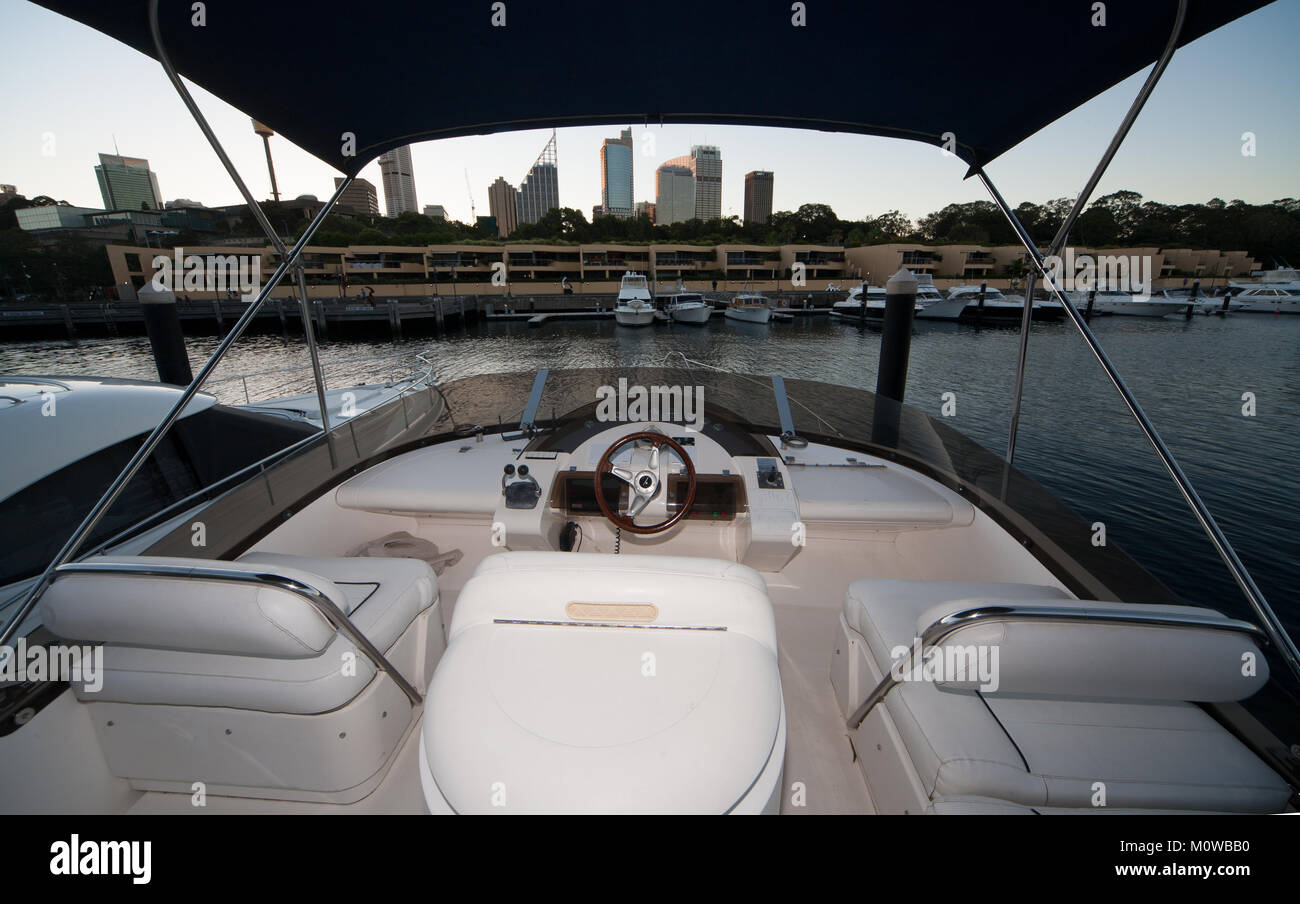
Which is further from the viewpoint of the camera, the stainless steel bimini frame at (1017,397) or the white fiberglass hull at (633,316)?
→ the white fiberglass hull at (633,316)

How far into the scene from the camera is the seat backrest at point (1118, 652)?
1176 mm

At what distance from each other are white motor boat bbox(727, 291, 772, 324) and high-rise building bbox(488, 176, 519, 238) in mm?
108532

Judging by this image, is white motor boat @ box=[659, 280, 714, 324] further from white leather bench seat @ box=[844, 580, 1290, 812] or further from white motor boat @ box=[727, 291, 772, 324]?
white leather bench seat @ box=[844, 580, 1290, 812]

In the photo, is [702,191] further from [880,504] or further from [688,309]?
[880,504]

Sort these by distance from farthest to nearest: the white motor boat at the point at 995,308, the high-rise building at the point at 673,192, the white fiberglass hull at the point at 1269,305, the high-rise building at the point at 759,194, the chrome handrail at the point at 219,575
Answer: the high-rise building at the point at 759,194, the high-rise building at the point at 673,192, the white fiberglass hull at the point at 1269,305, the white motor boat at the point at 995,308, the chrome handrail at the point at 219,575

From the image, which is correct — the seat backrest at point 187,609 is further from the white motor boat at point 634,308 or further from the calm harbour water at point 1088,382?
the white motor boat at point 634,308

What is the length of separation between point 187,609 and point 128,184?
114 metres

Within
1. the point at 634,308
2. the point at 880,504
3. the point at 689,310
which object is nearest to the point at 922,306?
the point at 689,310

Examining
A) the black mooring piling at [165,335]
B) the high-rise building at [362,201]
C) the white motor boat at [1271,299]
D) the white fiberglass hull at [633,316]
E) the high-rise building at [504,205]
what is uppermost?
the high-rise building at [504,205]

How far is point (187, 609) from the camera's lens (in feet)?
4.12

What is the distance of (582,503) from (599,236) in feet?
191

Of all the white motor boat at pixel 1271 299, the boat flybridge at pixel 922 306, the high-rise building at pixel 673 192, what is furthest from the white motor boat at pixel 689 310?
the high-rise building at pixel 673 192
